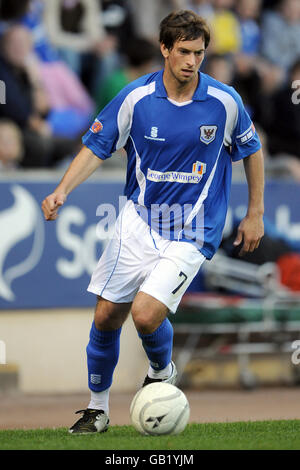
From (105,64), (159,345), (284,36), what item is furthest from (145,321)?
(284,36)

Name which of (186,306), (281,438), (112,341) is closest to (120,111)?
(112,341)

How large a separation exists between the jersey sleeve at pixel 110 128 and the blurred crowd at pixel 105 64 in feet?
14.4

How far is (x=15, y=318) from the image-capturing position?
437 inches

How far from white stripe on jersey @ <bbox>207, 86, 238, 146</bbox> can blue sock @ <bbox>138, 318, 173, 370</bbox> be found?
1.30 m

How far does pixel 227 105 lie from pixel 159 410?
1.97 meters

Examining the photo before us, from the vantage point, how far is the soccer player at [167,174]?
22.2 ft

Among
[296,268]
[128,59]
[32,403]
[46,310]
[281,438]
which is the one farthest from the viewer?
[128,59]

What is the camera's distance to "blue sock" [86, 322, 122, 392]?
→ 6.98 meters

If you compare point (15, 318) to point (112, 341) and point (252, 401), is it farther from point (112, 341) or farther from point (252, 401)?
point (112, 341)

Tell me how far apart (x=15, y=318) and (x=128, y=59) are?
12.7 feet

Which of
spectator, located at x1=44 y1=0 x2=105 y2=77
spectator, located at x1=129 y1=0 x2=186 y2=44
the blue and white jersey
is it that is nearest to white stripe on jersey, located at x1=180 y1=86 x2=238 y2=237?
the blue and white jersey
